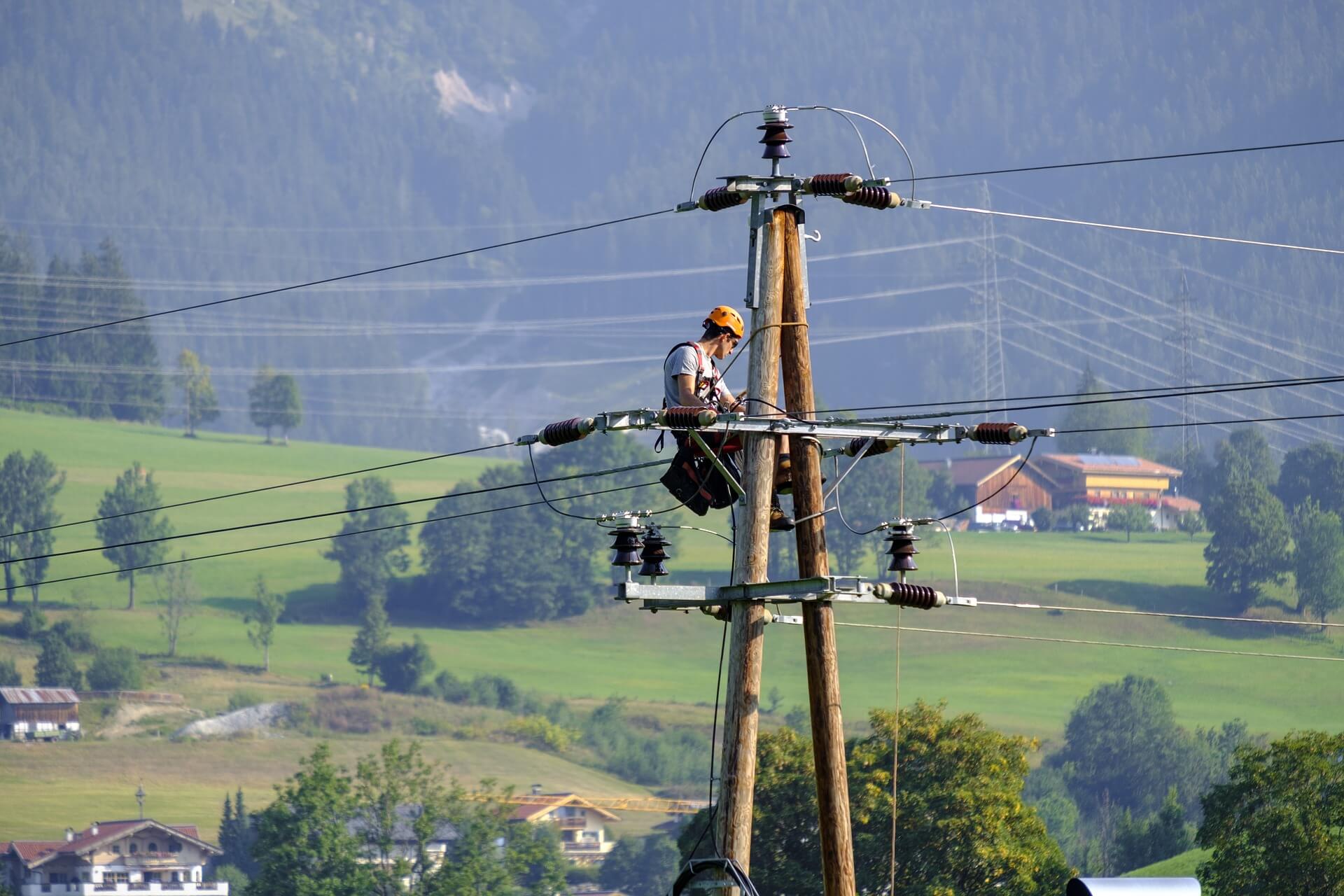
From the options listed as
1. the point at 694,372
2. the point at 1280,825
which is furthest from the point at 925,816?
the point at 694,372

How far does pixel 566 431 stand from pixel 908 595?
136 inches

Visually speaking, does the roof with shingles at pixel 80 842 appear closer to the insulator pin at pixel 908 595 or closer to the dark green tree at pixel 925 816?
the dark green tree at pixel 925 816

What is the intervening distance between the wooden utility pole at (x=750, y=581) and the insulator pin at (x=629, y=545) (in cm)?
90

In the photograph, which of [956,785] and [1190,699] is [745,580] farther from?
[1190,699]

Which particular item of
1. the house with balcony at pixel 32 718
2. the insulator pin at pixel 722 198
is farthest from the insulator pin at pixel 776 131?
the house with balcony at pixel 32 718

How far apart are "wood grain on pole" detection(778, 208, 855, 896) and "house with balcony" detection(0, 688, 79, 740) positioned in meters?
187

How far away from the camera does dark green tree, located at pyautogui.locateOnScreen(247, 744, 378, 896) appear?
109 meters

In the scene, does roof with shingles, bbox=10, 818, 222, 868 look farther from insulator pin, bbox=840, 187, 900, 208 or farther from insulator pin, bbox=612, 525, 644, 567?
insulator pin, bbox=840, 187, 900, 208

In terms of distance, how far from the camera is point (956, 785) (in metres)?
69.4

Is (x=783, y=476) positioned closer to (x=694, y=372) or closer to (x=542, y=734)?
(x=694, y=372)

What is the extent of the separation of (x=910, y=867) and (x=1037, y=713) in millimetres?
125771

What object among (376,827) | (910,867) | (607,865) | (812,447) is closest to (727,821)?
(812,447)

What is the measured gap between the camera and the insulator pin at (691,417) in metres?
17.7

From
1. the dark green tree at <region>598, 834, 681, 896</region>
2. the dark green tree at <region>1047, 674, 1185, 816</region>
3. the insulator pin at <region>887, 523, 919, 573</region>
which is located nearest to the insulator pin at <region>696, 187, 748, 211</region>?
the insulator pin at <region>887, 523, 919, 573</region>
